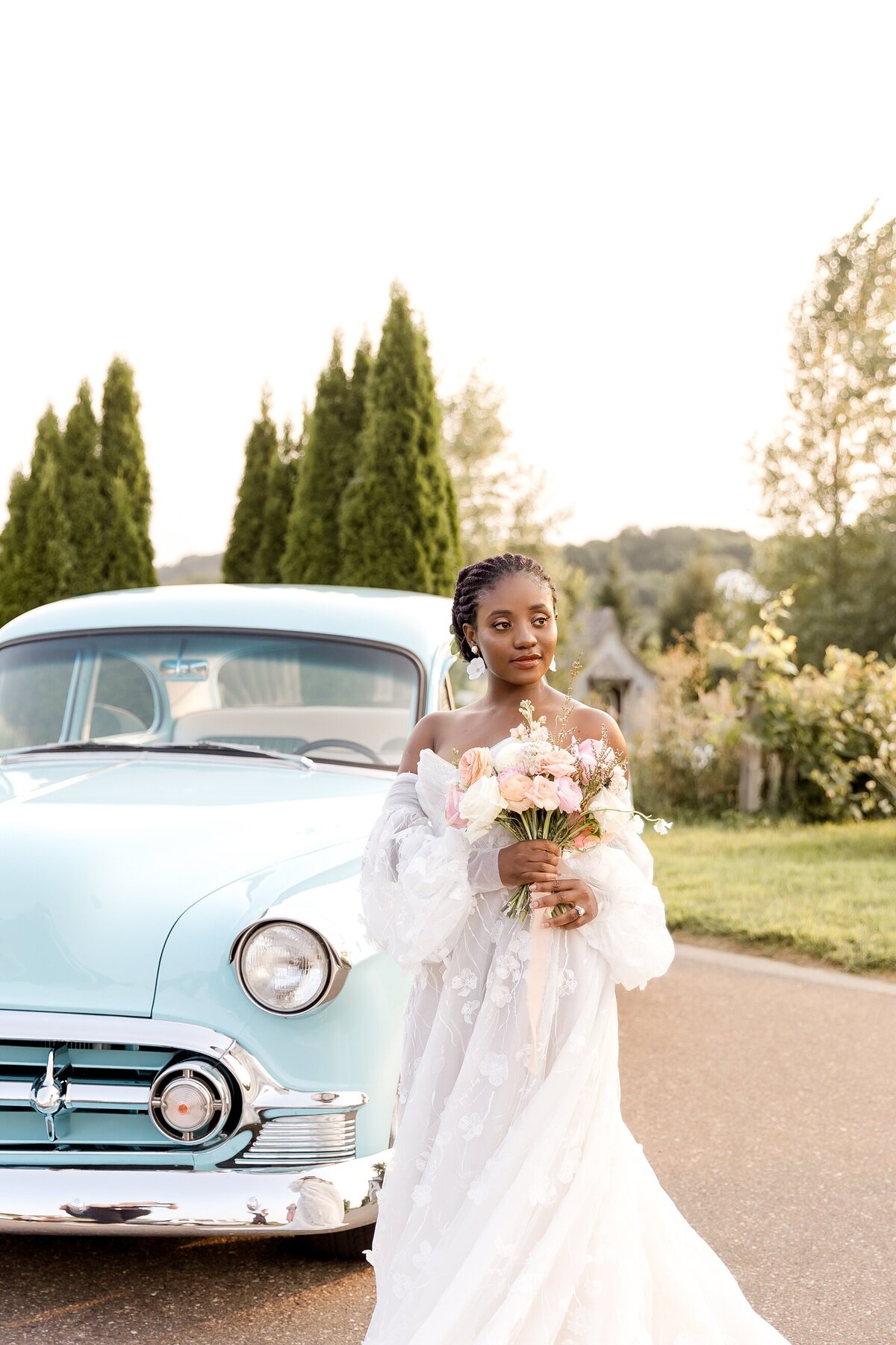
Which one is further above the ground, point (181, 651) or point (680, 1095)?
point (181, 651)

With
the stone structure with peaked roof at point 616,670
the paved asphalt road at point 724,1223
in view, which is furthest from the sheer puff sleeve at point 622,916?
the stone structure with peaked roof at point 616,670

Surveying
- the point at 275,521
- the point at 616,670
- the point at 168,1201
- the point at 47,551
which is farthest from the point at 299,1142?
the point at 616,670

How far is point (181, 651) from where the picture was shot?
4.54 metres

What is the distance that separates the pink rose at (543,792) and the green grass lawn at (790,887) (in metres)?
5.02

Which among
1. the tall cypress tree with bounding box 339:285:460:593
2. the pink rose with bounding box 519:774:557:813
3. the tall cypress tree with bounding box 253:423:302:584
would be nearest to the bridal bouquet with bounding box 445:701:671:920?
the pink rose with bounding box 519:774:557:813

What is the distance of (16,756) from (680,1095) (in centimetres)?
265

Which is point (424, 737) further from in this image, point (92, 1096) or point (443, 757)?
point (92, 1096)

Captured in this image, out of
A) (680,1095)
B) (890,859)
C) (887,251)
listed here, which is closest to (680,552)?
(887,251)

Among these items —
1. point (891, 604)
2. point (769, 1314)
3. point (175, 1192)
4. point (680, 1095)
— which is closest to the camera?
point (175, 1192)

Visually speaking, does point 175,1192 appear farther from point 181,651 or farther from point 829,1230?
point 181,651

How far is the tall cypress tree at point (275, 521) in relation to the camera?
56.4 feet

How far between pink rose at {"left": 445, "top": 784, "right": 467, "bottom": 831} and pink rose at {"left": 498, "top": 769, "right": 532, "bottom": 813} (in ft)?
0.35

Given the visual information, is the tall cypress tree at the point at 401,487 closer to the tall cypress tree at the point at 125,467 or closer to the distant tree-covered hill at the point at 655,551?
the tall cypress tree at the point at 125,467

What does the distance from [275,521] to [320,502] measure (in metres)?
2.02
